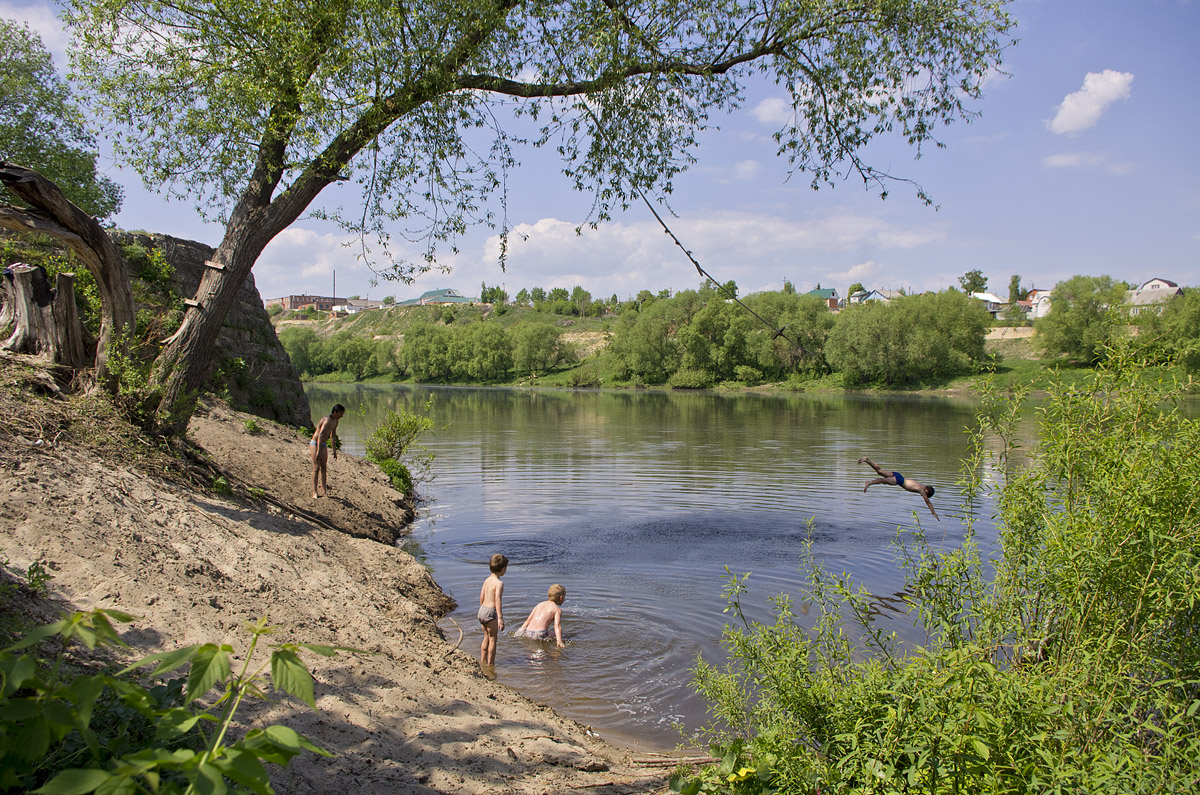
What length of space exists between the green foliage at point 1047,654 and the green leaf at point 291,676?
3.12m

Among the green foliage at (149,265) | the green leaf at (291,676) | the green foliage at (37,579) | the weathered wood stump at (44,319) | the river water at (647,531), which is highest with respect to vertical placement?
the green foliage at (149,265)

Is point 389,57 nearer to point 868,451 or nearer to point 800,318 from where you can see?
point 868,451

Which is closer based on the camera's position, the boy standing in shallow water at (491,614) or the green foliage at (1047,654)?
the green foliage at (1047,654)

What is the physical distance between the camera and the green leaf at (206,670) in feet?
7.09

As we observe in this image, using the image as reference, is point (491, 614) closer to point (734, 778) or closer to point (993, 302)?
point (734, 778)

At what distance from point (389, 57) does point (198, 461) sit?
614cm

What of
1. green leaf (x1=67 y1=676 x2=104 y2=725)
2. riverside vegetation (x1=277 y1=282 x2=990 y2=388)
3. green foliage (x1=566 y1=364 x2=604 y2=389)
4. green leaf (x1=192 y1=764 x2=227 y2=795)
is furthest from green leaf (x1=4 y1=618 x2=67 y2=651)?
green foliage (x1=566 y1=364 x2=604 y2=389)

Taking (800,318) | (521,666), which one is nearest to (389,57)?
(521,666)

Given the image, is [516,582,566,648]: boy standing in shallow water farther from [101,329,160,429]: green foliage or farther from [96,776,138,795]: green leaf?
[96,776,138,795]: green leaf

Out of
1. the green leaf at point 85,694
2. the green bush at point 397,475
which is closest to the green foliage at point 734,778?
the green leaf at point 85,694

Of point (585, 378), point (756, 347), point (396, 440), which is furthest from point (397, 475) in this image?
point (585, 378)

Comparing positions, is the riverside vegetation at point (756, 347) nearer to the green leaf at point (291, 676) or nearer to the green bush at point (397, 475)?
the green bush at point (397, 475)

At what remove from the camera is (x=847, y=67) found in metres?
10.1

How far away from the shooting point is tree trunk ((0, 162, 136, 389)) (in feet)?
25.5
